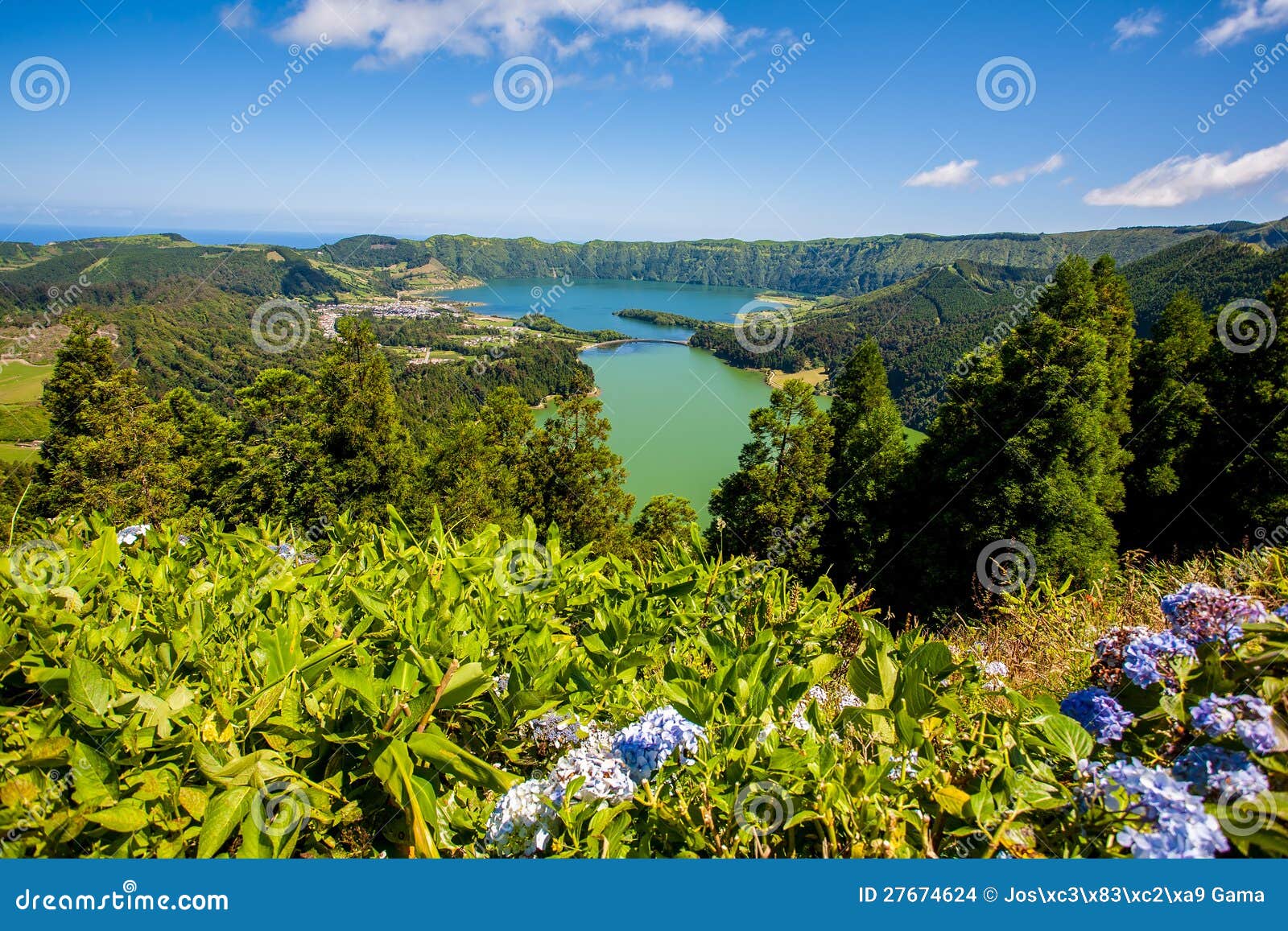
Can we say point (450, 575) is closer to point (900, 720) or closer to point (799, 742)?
point (799, 742)

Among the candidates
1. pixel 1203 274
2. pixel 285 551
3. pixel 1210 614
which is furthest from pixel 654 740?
pixel 1203 274

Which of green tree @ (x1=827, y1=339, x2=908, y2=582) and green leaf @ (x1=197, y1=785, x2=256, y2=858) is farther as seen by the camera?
green tree @ (x1=827, y1=339, x2=908, y2=582)

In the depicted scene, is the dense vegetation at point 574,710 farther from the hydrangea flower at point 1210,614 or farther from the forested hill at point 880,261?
the forested hill at point 880,261

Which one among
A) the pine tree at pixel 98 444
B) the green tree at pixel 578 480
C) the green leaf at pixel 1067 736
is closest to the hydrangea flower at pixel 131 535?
the green leaf at pixel 1067 736

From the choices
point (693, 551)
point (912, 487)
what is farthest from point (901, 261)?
point (693, 551)

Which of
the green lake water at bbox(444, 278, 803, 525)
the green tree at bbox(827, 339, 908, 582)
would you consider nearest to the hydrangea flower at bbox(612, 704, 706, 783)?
the green tree at bbox(827, 339, 908, 582)

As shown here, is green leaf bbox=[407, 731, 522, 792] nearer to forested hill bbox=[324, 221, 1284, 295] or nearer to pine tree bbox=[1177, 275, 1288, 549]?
pine tree bbox=[1177, 275, 1288, 549]
